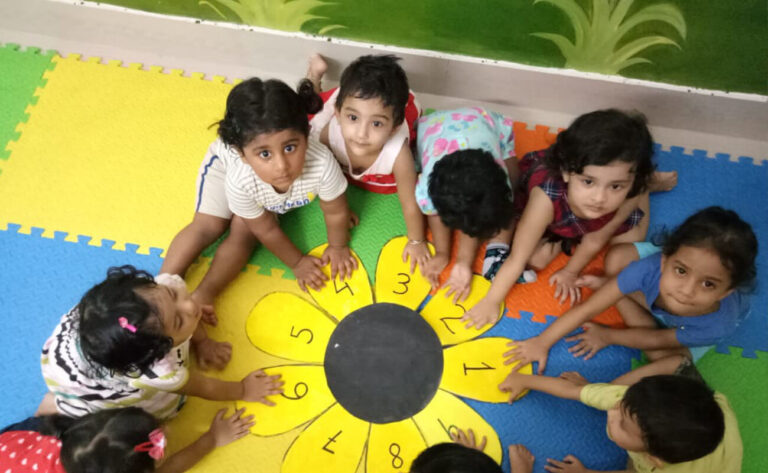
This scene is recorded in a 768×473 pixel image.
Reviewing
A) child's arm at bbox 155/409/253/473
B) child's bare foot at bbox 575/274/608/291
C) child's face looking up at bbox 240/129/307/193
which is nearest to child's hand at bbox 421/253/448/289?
child's bare foot at bbox 575/274/608/291

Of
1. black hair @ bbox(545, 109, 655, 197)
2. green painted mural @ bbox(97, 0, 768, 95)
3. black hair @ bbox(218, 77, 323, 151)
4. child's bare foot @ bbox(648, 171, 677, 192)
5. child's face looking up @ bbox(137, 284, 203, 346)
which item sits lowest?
child's face looking up @ bbox(137, 284, 203, 346)

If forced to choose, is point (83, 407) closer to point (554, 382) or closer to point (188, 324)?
point (188, 324)

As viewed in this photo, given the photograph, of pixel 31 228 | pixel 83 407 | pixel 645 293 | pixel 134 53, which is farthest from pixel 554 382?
pixel 134 53

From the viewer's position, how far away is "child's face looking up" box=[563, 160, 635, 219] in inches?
47.3

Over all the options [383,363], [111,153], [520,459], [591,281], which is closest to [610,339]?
[591,281]

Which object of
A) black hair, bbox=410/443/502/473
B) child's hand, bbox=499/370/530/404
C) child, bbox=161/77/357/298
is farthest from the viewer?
child's hand, bbox=499/370/530/404

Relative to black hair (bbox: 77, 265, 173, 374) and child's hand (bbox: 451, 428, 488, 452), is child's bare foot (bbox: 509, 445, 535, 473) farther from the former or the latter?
black hair (bbox: 77, 265, 173, 374)

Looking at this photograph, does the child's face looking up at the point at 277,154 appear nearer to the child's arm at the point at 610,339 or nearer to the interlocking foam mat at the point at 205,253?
the interlocking foam mat at the point at 205,253

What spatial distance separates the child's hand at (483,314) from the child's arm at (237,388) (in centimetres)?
53

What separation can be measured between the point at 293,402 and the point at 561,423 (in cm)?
69

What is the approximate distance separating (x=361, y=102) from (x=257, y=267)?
0.58 meters

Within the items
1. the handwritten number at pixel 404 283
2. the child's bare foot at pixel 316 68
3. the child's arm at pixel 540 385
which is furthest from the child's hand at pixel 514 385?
the child's bare foot at pixel 316 68

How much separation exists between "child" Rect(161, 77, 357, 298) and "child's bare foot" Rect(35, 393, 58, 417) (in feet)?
1.33

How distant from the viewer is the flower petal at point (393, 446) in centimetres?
132
